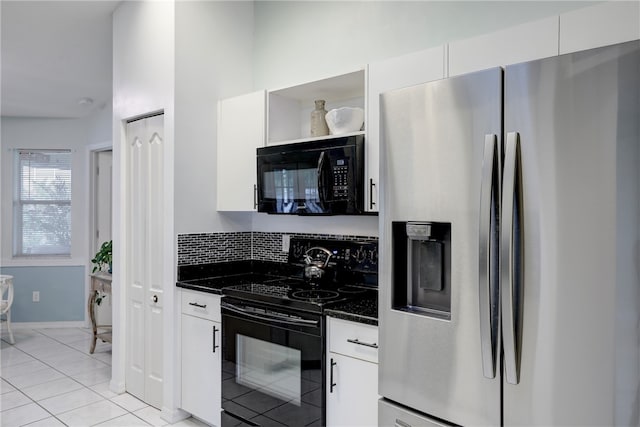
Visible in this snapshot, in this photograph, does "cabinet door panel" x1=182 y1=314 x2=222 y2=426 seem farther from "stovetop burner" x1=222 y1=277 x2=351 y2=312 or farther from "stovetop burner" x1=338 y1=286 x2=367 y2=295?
"stovetop burner" x1=338 y1=286 x2=367 y2=295

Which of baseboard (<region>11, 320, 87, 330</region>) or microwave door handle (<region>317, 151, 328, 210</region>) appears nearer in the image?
microwave door handle (<region>317, 151, 328, 210</region>)

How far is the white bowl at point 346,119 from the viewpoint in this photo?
2.48 m

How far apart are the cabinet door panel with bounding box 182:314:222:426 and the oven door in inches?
4.4

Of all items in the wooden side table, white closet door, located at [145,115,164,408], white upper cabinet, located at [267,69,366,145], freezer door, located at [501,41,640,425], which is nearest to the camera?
freezer door, located at [501,41,640,425]

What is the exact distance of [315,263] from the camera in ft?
9.05

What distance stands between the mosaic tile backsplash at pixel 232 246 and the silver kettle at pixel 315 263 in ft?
0.44

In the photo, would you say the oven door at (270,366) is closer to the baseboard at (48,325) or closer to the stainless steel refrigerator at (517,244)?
the stainless steel refrigerator at (517,244)

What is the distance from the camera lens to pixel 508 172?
1.38 metres

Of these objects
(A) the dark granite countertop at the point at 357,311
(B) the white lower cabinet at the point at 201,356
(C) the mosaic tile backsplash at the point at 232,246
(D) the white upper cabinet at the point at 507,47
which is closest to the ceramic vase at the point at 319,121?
(C) the mosaic tile backsplash at the point at 232,246

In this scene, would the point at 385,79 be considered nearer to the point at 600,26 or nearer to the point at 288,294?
the point at 600,26

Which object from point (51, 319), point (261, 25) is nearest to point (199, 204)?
point (261, 25)

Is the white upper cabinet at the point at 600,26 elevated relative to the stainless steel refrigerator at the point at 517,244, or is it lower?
elevated

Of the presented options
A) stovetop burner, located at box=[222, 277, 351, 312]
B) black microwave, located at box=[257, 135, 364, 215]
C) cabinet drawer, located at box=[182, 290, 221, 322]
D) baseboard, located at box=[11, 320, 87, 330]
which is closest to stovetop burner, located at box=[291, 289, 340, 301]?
stovetop burner, located at box=[222, 277, 351, 312]

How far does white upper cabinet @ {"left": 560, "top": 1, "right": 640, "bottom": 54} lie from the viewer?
1.63m
